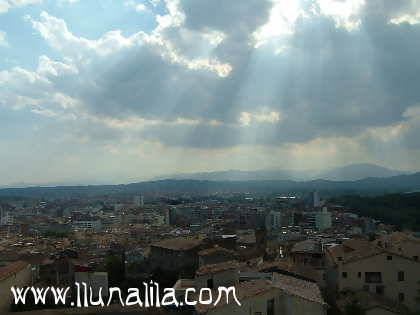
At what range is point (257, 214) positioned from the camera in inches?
2630

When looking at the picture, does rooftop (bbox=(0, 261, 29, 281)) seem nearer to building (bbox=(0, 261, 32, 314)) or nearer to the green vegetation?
building (bbox=(0, 261, 32, 314))

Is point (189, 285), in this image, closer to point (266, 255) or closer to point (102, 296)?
point (102, 296)

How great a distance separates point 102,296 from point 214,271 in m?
4.78

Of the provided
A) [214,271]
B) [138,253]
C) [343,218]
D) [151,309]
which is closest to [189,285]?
[214,271]

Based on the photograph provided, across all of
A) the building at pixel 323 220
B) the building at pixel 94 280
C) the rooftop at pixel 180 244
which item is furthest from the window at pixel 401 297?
the building at pixel 323 220

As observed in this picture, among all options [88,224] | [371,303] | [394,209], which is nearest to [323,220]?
[394,209]

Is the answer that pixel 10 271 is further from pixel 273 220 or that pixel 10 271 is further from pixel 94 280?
pixel 273 220

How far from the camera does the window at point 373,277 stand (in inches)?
618

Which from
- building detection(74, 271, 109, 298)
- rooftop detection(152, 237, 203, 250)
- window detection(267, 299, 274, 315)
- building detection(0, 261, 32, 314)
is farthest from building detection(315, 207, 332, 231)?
window detection(267, 299, 274, 315)

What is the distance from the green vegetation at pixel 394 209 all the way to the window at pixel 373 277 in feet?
107

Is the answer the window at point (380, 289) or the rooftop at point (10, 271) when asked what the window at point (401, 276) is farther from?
the rooftop at point (10, 271)

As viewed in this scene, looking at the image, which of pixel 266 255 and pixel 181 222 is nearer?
pixel 266 255

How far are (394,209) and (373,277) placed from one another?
48322 mm

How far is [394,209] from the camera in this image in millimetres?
61406
